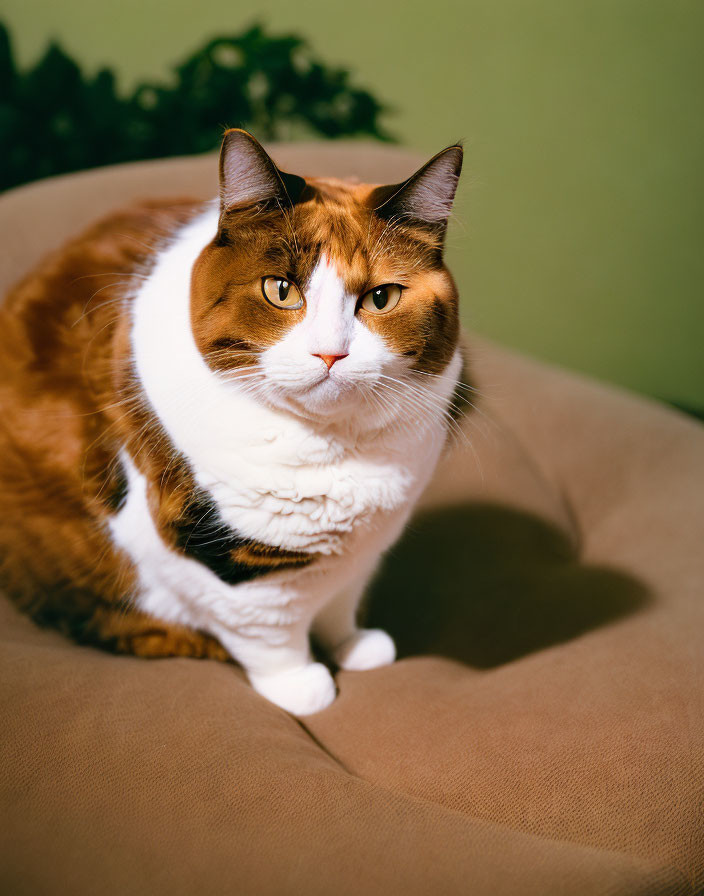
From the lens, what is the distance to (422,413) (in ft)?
2.66

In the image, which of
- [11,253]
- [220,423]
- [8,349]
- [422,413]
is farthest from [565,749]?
[11,253]

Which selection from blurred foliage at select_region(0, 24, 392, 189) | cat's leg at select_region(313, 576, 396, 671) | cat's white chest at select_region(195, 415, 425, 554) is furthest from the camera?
blurred foliage at select_region(0, 24, 392, 189)

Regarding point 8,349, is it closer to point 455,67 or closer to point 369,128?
point 369,128

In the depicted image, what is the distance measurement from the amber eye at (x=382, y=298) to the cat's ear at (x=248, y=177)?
12cm

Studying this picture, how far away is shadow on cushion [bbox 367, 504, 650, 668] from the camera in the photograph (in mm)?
1107

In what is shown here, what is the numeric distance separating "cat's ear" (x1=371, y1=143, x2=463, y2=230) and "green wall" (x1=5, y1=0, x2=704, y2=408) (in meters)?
1.04

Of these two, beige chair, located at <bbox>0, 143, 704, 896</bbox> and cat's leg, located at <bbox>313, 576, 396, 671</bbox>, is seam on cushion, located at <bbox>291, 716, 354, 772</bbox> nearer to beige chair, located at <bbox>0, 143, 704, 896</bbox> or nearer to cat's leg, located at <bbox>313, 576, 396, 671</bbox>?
beige chair, located at <bbox>0, 143, 704, 896</bbox>

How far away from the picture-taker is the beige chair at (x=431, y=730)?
0.67 meters

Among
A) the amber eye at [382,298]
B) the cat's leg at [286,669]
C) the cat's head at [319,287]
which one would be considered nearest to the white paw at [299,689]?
the cat's leg at [286,669]

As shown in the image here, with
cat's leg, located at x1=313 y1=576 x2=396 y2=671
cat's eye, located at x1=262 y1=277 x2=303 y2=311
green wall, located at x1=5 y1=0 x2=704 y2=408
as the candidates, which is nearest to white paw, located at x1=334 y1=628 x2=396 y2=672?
cat's leg, located at x1=313 y1=576 x2=396 y2=671

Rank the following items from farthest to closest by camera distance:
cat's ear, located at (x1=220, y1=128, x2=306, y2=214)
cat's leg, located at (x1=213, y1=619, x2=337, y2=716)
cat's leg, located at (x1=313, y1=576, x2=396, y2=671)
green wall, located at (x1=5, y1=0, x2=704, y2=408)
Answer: green wall, located at (x1=5, y1=0, x2=704, y2=408) < cat's leg, located at (x1=313, y1=576, x2=396, y2=671) < cat's leg, located at (x1=213, y1=619, x2=337, y2=716) < cat's ear, located at (x1=220, y1=128, x2=306, y2=214)

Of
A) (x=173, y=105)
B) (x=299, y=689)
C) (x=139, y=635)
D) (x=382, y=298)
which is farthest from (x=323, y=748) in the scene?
(x=173, y=105)

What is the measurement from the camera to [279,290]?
28.3 inches

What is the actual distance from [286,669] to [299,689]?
3cm
